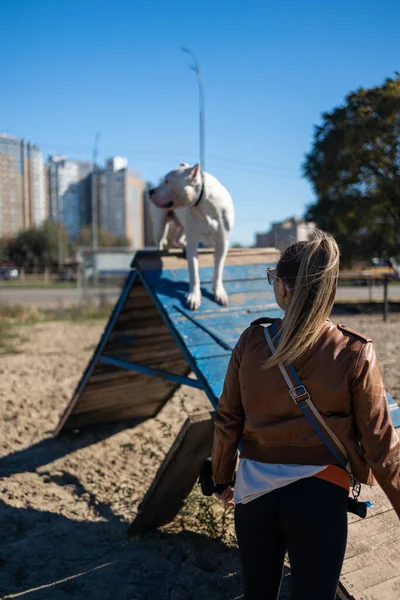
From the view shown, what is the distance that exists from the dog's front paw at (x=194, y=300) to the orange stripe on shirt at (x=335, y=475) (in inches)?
103

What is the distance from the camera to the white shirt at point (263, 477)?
157cm

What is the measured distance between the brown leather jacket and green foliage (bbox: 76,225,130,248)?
4172 cm

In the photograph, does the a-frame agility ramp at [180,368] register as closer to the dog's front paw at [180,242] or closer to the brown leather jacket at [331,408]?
the dog's front paw at [180,242]

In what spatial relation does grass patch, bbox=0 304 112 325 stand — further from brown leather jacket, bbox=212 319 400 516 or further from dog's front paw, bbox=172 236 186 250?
brown leather jacket, bbox=212 319 400 516

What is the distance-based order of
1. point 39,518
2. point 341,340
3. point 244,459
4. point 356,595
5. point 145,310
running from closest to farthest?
point 341,340 → point 244,459 → point 356,595 → point 39,518 → point 145,310

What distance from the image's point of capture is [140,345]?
5.02 metres

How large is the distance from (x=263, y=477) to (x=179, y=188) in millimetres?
2889

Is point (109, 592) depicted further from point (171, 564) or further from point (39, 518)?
point (39, 518)

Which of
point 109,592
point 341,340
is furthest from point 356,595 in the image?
point 109,592

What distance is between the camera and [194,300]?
4.14m

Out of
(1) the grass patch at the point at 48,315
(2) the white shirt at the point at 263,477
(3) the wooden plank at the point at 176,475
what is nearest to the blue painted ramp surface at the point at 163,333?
(3) the wooden plank at the point at 176,475

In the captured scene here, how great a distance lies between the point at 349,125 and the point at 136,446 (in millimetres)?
9869

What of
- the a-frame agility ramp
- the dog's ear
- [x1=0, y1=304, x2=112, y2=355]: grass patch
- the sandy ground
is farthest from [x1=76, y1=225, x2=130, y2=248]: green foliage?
the dog's ear

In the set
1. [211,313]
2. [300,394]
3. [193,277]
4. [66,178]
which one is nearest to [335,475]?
[300,394]
